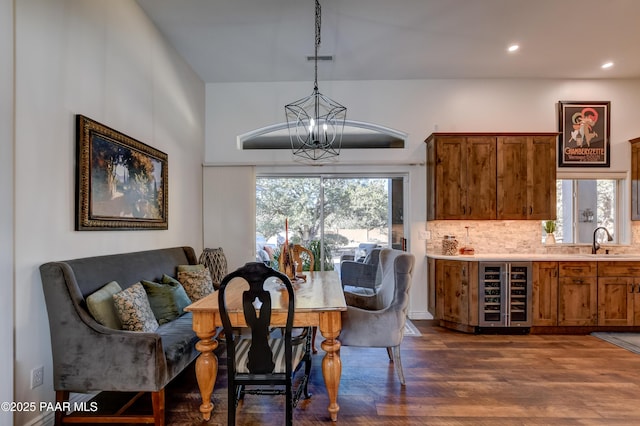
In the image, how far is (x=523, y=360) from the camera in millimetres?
3203

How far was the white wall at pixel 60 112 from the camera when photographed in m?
1.98

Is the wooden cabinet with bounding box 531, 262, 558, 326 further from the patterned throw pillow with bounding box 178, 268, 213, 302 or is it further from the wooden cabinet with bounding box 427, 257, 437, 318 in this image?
the patterned throw pillow with bounding box 178, 268, 213, 302

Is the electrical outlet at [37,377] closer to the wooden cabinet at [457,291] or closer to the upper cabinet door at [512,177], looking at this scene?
the wooden cabinet at [457,291]

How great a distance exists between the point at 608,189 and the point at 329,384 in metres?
4.82

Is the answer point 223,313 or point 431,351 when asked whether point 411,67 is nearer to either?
point 431,351

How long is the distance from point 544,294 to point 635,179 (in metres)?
2.13

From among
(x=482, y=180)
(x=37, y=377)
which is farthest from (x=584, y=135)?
(x=37, y=377)

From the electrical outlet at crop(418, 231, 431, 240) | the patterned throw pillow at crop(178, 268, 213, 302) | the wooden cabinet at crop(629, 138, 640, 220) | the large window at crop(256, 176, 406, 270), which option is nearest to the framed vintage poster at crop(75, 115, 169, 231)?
the patterned throw pillow at crop(178, 268, 213, 302)

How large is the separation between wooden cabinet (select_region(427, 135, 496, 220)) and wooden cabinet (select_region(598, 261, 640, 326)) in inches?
55.9

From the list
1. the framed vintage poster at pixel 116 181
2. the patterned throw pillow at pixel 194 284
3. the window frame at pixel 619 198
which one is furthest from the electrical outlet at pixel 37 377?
the window frame at pixel 619 198

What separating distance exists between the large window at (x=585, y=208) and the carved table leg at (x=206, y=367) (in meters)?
4.72

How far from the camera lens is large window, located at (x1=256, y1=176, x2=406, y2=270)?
4797 millimetres

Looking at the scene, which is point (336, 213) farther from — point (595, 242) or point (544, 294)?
point (595, 242)
